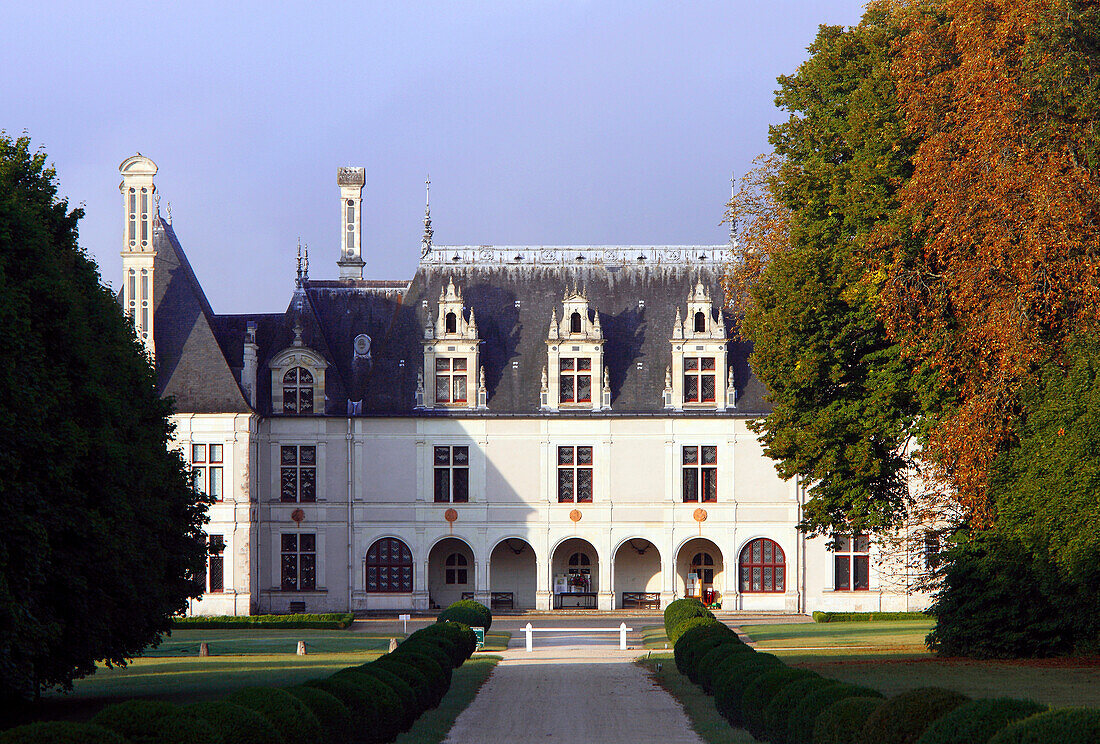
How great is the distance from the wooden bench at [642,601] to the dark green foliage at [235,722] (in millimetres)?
33281

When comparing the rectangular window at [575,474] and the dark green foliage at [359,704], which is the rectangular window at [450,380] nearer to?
the rectangular window at [575,474]

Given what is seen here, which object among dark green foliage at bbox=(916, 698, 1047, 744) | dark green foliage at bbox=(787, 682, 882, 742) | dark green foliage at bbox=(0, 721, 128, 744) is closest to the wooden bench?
→ dark green foliage at bbox=(787, 682, 882, 742)

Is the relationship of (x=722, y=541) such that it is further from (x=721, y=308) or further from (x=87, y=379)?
(x=87, y=379)

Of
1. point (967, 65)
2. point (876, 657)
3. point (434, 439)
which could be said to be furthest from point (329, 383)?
point (967, 65)

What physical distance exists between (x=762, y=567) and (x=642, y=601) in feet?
13.8

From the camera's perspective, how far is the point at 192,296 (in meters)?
43.4

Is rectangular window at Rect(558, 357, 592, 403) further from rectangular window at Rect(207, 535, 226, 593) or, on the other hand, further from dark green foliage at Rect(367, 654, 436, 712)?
dark green foliage at Rect(367, 654, 436, 712)

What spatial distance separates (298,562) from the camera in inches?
1700

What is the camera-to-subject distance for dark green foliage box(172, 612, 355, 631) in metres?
38.2

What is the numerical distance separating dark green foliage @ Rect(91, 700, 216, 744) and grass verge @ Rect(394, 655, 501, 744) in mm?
5754

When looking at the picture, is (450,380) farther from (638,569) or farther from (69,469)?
(69,469)

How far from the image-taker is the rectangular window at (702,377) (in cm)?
4362

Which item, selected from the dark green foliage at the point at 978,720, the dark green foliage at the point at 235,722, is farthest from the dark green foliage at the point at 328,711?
the dark green foliage at the point at 978,720

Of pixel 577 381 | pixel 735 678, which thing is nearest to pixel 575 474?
pixel 577 381
